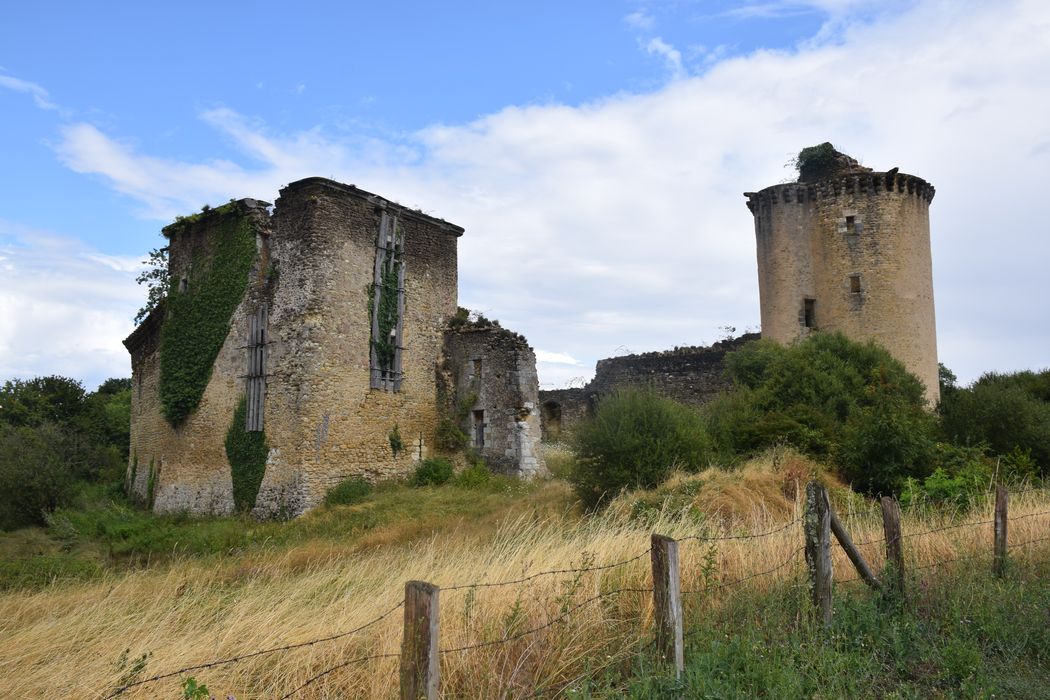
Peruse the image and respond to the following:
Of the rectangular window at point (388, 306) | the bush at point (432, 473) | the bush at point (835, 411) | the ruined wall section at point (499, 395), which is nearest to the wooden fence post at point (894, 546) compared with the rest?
the bush at point (835, 411)

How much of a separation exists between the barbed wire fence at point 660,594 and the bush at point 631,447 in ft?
19.9

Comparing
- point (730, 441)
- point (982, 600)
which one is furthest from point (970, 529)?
point (730, 441)

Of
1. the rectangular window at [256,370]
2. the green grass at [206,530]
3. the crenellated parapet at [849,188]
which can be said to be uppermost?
the crenellated parapet at [849,188]

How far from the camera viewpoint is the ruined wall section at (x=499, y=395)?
64.1ft

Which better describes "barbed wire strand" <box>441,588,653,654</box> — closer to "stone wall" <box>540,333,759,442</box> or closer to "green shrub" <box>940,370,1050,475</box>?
"green shrub" <box>940,370,1050,475</box>

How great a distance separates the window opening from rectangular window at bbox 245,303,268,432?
14.8 m

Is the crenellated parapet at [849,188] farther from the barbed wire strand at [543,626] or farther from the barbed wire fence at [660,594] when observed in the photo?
the barbed wire strand at [543,626]

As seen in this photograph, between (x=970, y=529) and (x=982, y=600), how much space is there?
211 centimetres

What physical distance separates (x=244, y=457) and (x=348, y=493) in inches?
103

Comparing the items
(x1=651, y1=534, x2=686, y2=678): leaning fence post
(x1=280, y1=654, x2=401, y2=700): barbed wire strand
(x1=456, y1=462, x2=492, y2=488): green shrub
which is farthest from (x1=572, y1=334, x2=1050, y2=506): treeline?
(x1=280, y1=654, x2=401, y2=700): barbed wire strand

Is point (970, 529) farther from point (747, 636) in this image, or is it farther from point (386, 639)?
point (386, 639)

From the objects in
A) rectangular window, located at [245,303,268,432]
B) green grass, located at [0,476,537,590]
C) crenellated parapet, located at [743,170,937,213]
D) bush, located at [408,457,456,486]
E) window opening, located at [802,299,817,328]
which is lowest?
green grass, located at [0,476,537,590]

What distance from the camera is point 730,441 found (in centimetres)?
1588

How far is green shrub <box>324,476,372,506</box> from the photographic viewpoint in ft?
56.3
